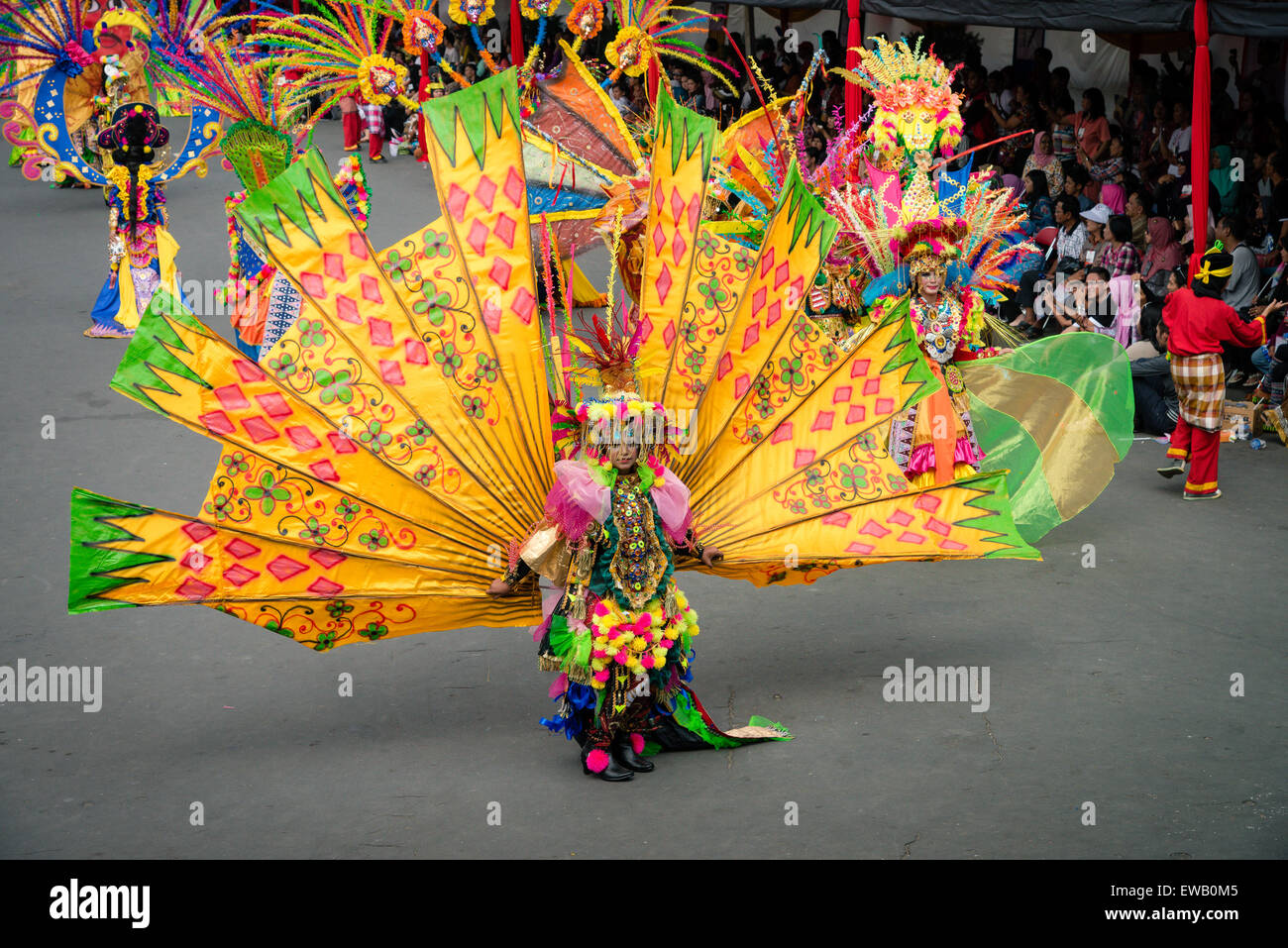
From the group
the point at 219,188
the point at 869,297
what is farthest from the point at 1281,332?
the point at 219,188

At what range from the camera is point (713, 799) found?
5238 millimetres

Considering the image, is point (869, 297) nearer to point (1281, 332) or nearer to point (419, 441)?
point (419, 441)

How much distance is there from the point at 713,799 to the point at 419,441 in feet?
5.76

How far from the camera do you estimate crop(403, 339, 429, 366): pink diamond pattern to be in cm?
547

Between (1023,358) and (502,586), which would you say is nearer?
(502,586)

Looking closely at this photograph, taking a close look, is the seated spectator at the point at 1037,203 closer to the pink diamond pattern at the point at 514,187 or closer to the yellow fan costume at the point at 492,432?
the yellow fan costume at the point at 492,432

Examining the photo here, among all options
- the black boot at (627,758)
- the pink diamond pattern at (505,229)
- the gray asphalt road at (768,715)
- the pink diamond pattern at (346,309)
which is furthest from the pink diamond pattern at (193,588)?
the pink diamond pattern at (505,229)

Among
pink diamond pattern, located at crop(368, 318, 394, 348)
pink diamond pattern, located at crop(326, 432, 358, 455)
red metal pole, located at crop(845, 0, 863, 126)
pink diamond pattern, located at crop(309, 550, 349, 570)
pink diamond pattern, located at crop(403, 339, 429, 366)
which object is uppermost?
red metal pole, located at crop(845, 0, 863, 126)

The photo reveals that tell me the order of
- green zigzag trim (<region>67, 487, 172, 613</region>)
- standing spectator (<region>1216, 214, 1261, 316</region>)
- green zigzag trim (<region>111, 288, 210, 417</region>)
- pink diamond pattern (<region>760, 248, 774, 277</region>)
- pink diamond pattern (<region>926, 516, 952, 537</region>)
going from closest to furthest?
green zigzag trim (<region>67, 487, 172, 613</region>), green zigzag trim (<region>111, 288, 210, 417</region>), pink diamond pattern (<region>926, 516, 952, 537</region>), pink diamond pattern (<region>760, 248, 774, 277</region>), standing spectator (<region>1216, 214, 1261, 316</region>)

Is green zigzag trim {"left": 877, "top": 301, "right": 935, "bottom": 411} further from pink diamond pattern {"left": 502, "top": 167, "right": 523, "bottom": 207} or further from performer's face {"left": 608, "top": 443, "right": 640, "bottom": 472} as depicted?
pink diamond pattern {"left": 502, "top": 167, "right": 523, "bottom": 207}

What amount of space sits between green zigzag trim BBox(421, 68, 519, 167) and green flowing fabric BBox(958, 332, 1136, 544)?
3389 mm

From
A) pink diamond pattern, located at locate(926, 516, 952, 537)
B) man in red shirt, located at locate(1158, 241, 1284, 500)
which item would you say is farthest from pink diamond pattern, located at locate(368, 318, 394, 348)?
man in red shirt, located at locate(1158, 241, 1284, 500)

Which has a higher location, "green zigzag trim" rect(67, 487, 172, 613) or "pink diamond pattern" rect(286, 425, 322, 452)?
"pink diamond pattern" rect(286, 425, 322, 452)

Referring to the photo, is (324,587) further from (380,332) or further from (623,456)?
(623,456)
